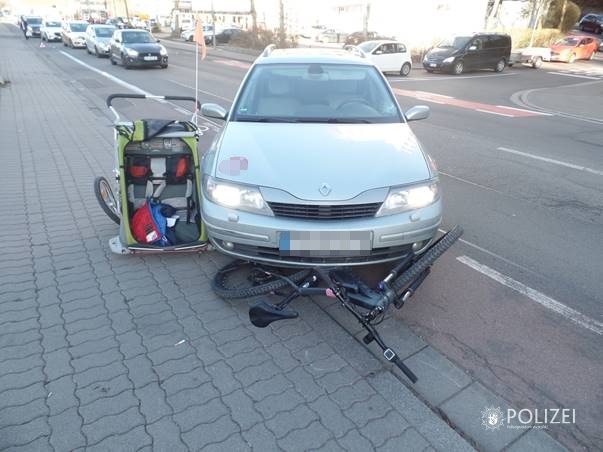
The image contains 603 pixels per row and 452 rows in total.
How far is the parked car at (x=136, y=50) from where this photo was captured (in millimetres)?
19875

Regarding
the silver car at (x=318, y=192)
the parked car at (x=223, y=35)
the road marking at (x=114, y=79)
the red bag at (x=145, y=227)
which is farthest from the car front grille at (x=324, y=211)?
the parked car at (x=223, y=35)

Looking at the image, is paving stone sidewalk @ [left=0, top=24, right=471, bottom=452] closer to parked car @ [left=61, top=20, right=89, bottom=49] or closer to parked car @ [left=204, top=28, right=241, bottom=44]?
parked car @ [left=61, top=20, right=89, bottom=49]

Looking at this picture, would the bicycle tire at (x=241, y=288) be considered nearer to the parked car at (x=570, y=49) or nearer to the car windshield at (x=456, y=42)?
the car windshield at (x=456, y=42)

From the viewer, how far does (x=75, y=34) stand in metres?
30.0

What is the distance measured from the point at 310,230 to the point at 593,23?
50.3 metres

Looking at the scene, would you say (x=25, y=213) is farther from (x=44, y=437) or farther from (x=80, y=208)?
(x=44, y=437)

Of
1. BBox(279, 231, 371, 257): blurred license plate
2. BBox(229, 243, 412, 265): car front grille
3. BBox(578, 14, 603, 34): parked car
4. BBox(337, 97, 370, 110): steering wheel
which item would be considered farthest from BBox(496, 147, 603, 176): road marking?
BBox(578, 14, 603, 34): parked car

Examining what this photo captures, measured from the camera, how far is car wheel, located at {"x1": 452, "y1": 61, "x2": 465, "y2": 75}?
22.5 metres

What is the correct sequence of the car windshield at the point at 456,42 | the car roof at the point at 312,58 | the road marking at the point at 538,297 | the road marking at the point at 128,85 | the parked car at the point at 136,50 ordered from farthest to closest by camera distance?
the car windshield at the point at 456,42 → the parked car at the point at 136,50 → the road marking at the point at 128,85 → the car roof at the point at 312,58 → the road marking at the point at 538,297

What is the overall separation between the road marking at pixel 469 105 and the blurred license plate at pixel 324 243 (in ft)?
36.6

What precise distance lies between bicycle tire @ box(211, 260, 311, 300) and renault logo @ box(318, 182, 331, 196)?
1.88 ft

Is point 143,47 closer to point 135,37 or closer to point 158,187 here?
point 135,37

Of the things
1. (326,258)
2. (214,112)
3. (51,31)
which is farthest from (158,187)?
(51,31)

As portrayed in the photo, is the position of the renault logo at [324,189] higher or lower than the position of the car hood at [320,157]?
lower
